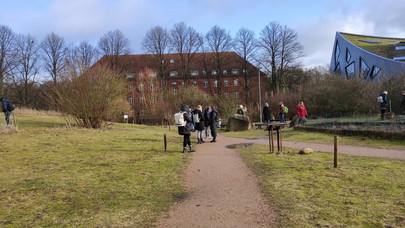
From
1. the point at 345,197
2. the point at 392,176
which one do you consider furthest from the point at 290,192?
the point at 392,176

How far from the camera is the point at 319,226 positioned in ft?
12.8

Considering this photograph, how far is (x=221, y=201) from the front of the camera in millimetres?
5078

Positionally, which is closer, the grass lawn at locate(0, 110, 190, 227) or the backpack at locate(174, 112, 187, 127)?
the grass lawn at locate(0, 110, 190, 227)

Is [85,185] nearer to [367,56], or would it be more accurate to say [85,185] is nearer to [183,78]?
[367,56]

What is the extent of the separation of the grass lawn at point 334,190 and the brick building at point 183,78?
34.4 metres

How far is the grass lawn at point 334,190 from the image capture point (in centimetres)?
414

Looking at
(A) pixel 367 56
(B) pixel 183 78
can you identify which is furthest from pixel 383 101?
(B) pixel 183 78

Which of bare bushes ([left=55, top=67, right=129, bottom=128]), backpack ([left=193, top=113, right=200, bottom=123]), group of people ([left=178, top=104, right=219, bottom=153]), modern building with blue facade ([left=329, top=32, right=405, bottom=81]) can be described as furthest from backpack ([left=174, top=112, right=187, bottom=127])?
modern building with blue facade ([left=329, top=32, right=405, bottom=81])

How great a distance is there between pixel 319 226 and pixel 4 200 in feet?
16.4

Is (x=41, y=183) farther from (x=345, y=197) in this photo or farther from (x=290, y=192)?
(x=345, y=197)

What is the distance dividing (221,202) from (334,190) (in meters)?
2.17

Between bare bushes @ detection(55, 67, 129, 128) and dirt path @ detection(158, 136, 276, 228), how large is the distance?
11.5 m

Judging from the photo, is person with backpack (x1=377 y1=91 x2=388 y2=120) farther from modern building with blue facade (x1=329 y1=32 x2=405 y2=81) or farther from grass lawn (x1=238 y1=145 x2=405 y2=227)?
modern building with blue facade (x1=329 y1=32 x2=405 y2=81)

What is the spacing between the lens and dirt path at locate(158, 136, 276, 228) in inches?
165
